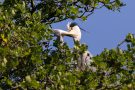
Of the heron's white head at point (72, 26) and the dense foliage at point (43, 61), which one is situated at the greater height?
the dense foliage at point (43, 61)

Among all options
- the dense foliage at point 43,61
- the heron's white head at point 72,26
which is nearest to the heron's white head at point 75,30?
the heron's white head at point 72,26

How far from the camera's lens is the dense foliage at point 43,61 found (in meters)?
13.2

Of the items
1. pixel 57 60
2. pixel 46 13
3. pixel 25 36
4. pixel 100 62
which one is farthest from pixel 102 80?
pixel 46 13

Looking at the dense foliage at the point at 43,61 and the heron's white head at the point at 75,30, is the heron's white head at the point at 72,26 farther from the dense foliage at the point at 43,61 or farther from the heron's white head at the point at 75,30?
the dense foliage at the point at 43,61

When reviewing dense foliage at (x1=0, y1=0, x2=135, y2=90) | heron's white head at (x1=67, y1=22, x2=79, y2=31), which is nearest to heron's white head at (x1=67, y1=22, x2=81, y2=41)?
heron's white head at (x1=67, y1=22, x2=79, y2=31)

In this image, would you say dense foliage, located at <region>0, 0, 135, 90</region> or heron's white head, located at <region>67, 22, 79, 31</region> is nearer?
dense foliage, located at <region>0, 0, 135, 90</region>

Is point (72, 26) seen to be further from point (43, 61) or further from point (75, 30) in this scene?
point (43, 61)

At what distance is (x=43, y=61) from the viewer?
47.5ft

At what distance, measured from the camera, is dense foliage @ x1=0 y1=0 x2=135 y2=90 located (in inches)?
520

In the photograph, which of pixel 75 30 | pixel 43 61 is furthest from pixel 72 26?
pixel 43 61

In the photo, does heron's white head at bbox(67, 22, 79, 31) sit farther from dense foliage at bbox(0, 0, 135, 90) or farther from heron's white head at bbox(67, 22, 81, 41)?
dense foliage at bbox(0, 0, 135, 90)

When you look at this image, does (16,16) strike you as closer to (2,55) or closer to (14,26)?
(14,26)

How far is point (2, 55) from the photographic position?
42.9 feet

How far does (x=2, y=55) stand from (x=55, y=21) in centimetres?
493
